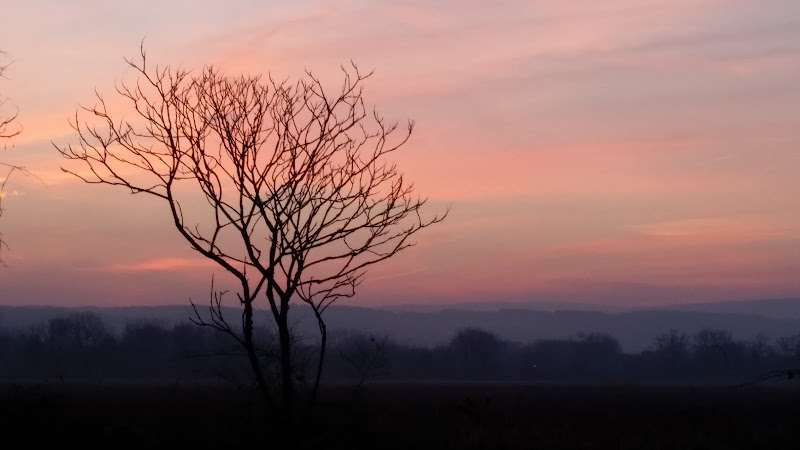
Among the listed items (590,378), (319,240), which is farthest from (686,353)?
(319,240)

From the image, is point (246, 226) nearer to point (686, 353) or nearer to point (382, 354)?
point (382, 354)

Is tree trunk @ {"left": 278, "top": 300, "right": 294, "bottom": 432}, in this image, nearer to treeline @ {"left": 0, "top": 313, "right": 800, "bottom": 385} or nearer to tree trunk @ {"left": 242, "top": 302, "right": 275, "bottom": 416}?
tree trunk @ {"left": 242, "top": 302, "right": 275, "bottom": 416}

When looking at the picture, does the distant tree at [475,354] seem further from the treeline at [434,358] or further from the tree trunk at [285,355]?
the tree trunk at [285,355]

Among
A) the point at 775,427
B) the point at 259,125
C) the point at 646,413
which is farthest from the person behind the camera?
the point at 646,413

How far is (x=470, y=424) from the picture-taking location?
17.0m

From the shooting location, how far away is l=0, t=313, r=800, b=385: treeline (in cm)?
8431

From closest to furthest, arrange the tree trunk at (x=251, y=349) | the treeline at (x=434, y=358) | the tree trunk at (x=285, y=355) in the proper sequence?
1. the tree trunk at (x=251, y=349)
2. the tree trunk at (x=285, y=355)
3. the treeline at (x=434, y=358)

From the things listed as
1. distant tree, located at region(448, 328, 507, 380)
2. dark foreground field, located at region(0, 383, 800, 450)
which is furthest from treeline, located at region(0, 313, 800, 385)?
dark foreground field, located at region(0, 383, 800, 450)

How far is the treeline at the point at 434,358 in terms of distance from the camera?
8431 centimetres

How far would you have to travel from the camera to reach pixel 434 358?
109m

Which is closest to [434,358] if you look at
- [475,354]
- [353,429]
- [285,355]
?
[475,354]

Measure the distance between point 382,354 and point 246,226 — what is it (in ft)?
11.5

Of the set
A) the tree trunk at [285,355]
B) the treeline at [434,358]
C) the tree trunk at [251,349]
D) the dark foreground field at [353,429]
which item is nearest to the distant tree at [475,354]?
the treeline at [434,358]

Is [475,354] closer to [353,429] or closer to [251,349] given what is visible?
[353,429]
